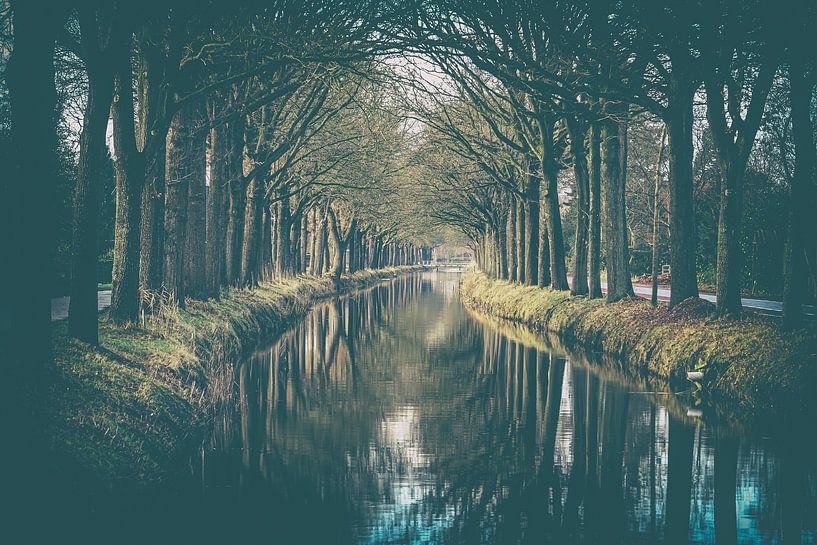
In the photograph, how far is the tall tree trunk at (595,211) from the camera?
2581cm

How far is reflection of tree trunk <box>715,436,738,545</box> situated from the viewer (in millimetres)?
7419

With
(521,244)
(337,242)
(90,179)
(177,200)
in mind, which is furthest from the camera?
(337,242)

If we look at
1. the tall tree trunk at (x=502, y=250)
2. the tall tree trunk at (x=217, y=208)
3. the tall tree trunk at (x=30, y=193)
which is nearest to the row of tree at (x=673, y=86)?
the tall tree trunk at (x=217, y=208)

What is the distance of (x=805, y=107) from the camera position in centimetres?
1452

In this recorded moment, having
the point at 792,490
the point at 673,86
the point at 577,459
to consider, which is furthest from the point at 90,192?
the point at 673,86

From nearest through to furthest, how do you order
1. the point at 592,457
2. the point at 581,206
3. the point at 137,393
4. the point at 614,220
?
the point at 137,393
the point at 592,457
the point at 614,220
the point at 581,206

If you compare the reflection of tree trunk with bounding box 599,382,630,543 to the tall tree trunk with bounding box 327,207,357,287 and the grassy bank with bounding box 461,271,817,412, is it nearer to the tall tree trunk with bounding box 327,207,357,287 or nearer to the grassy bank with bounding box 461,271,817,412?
the grassy bank with bounding box 461,271,817,412

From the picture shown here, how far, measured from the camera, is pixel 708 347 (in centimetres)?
1499

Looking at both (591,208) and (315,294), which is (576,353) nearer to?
(591,208)

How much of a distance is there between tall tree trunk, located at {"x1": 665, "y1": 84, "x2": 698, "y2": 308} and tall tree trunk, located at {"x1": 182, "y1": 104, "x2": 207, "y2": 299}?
11157 millimetres

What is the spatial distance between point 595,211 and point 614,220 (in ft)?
8.74

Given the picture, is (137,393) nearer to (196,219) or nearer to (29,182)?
(29,182)

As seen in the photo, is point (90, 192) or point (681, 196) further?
point (681, 196)

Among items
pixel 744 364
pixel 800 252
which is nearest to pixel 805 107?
pixel 800 252
